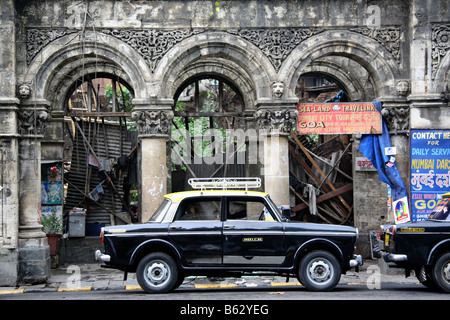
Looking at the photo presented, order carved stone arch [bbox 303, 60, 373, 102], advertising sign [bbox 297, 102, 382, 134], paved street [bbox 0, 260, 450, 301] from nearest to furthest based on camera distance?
paved street [bbox 0, 260, 450, 301] → advertising sign [bbox 297, 102, 382, 134] → carved stone arch [bbox 303, 60, 373, 102]

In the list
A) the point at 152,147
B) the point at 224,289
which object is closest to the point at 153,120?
the point at 152,147

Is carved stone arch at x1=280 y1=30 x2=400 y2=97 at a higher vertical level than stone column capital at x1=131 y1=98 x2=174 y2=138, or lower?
higher

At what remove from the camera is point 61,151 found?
17734 mm

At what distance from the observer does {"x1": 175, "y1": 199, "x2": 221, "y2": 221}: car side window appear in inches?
462

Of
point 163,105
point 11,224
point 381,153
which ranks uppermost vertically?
point 163,105

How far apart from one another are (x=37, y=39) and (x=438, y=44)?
30.6ft

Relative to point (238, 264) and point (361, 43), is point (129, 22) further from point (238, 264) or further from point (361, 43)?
point (238, 264)

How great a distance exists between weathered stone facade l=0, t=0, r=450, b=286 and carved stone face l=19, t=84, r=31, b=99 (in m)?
0.02

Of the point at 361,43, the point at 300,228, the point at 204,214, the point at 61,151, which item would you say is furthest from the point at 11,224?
the point at 361,43

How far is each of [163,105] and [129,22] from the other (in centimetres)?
211

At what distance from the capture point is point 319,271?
37.8 ft

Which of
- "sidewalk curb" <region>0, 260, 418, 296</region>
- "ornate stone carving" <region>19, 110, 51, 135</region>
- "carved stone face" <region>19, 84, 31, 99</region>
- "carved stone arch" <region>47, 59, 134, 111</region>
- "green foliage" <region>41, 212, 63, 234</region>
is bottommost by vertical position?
"sidewalk curb" <region>0, 260, 418, 296</region>

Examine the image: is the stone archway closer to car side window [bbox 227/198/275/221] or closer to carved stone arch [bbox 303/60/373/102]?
car side window [bbox 227/198/275/221]

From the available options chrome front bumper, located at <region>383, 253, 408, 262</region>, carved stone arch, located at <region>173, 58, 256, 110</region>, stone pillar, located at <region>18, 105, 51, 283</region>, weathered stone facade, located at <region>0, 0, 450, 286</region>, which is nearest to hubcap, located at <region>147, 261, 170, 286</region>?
weathered stone facade, located at <region>0, 0, 450, 286</region>
